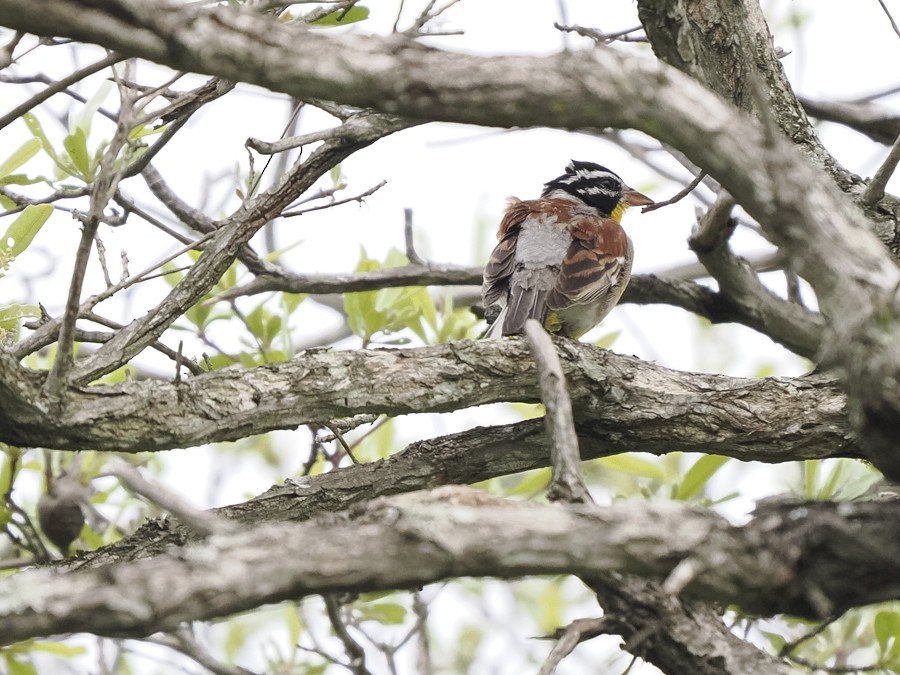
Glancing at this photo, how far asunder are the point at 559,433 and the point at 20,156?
3.35 meters

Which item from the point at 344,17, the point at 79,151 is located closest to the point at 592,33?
the point at 344,17

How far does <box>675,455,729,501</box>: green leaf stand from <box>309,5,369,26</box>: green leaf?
2.89m

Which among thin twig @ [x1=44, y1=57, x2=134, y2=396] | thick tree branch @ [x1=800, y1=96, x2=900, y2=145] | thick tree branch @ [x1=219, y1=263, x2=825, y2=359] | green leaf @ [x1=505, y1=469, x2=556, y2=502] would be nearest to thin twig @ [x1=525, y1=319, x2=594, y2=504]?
thin twig @ [x1=44, y1=57, x2=134, y2=396]

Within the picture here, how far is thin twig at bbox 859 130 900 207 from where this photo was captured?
464cm

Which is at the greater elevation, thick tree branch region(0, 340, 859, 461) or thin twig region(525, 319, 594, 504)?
thick tree branch region(0, 340, 859, 461)

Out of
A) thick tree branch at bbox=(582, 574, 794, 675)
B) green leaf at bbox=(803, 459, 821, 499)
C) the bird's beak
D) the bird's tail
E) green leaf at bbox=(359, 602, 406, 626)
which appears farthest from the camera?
the bird's beak

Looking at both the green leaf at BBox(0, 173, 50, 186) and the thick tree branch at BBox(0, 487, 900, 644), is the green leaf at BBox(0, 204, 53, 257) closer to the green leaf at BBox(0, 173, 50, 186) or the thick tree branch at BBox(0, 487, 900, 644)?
the green leaf at BBox(0, 173, 50, 186)

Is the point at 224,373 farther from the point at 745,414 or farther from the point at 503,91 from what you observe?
the point at 745,414

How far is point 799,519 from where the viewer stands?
2.75 m

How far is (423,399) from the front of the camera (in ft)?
13.9

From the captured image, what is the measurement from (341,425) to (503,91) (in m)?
2.58

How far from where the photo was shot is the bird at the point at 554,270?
22.7 feet

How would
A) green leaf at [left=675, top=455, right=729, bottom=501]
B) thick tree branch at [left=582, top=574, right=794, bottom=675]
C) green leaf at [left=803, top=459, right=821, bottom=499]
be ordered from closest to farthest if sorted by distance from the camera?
thick tree branch at [left=582, top=574, right=794, bottom=675]
green leaf at [left=675, top=455, right=729, bottom=501]
green leaf at [left=803, top=459, right=821, bottom=499]

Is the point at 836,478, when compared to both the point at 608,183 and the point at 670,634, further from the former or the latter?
the point at 608,183
